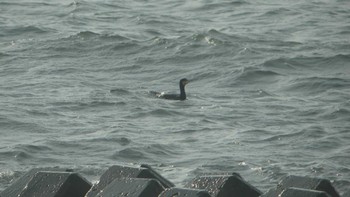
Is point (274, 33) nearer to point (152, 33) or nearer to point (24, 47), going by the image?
point (152, 33)

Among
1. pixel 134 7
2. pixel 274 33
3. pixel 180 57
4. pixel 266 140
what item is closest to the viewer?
pixel 266 140

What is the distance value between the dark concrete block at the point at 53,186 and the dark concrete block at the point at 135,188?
53 centimetres

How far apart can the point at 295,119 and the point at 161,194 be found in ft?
40.9

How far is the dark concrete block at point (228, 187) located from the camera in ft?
32.2

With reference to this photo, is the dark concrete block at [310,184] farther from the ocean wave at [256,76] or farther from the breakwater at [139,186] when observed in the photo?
the ocean wave at [256,76]

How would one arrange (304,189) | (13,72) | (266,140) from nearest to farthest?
(304,189)
(266,140)
(13,72)

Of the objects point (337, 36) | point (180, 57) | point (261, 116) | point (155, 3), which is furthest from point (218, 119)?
point (155, 3)

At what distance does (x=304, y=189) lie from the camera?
29.5 ft

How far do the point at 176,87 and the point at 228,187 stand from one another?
1564 centimetres

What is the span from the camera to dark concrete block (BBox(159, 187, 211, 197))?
8.89 metres

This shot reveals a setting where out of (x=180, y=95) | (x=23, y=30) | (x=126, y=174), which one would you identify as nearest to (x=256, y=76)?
(x=180, y=95)

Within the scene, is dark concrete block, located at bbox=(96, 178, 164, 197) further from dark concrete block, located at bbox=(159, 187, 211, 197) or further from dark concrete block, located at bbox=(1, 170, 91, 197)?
dark concrete block, located at bbox=(1, 170, 91, 197)

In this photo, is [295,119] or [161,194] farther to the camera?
[295,119]

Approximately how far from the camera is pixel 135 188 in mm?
9359
